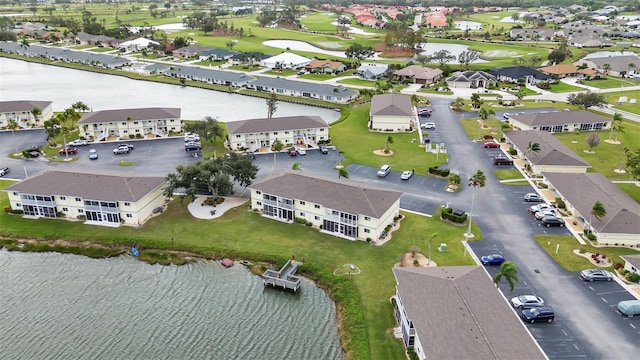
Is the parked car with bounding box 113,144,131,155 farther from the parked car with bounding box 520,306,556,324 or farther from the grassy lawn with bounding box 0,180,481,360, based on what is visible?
the parked car with bounding box 520,306,556,324

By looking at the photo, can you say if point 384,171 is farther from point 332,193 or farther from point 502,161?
point 502,161

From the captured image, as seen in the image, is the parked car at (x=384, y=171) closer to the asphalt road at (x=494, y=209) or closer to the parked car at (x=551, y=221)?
the asphalt road at (x=494, y=209)

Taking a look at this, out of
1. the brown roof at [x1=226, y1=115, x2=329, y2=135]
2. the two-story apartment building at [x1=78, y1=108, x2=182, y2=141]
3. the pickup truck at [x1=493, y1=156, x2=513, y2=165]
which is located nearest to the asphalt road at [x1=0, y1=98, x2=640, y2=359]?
the pickup truck at [x1=493, y1=156, x2=513, y2=165]

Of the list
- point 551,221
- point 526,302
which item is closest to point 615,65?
point 551,221

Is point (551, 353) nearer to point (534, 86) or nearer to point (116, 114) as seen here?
point (116, 114)

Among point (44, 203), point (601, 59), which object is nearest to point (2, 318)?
point (44, 203)

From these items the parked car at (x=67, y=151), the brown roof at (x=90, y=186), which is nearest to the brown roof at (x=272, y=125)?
the brown roof at (x=90, y=186)
